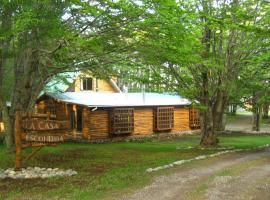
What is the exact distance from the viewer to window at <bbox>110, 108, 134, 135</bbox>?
3158cm

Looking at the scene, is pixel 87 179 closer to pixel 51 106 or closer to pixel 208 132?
pixel 208 132

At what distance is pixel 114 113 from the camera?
31797 mm

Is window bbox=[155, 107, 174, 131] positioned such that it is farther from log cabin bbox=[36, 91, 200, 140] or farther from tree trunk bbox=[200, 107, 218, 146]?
tree trunk bbox=[200, 107, 218, 146]

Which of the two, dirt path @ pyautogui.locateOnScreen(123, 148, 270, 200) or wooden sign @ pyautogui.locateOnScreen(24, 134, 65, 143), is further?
wooden sign @ pyautogui.locateOnScreen(24, 134, 65, 143)

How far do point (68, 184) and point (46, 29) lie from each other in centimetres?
448

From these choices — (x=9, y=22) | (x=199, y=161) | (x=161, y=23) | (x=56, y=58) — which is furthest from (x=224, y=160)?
(x=9, y=22)

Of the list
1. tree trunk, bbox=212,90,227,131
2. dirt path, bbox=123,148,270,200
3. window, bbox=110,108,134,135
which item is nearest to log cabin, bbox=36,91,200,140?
window, bbox=110,108,134,135

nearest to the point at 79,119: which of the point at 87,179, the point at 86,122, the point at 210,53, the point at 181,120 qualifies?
the point at 86,122

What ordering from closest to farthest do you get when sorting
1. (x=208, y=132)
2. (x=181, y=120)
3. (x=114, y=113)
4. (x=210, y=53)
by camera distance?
(x=210, y=53), (x=208, y=132), (x=114, y=113), (x=181, y=120)

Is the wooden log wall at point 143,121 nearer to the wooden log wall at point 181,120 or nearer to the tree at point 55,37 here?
the wooden log wall at point 181,120

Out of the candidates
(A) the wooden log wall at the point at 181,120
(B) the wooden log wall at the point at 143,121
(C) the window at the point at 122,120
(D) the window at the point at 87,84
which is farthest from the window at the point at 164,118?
(D) the window at the point at 87,84

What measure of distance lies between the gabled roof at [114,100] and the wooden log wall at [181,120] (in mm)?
761

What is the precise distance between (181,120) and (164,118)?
2.57 metres

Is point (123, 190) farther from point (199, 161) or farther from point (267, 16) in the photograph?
point (267, 16)
